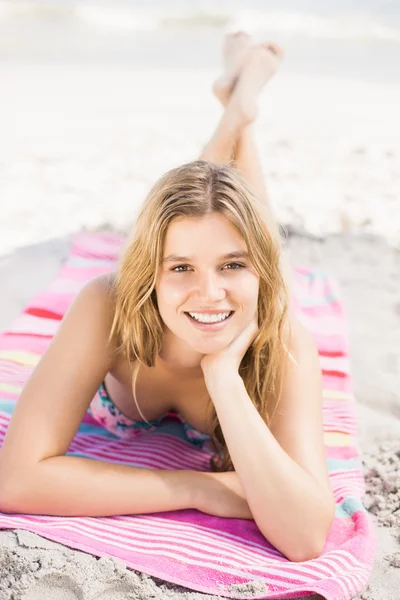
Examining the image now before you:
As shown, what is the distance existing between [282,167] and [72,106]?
408 cm

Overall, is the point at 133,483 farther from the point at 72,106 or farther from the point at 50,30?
the point at 50,30

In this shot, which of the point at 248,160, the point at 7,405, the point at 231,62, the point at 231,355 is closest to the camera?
the point at 231,355

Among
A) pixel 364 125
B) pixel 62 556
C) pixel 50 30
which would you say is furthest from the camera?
pixel 50 30

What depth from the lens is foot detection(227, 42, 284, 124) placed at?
12.2 feet

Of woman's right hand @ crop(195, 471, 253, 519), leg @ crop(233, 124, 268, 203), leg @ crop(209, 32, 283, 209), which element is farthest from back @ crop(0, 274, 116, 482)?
leg @ crop(233, 124, 268, 203)

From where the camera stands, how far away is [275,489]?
204cm

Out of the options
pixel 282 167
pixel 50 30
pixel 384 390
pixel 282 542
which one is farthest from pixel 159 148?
pixel 50 30

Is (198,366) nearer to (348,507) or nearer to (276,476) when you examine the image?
(276,476)

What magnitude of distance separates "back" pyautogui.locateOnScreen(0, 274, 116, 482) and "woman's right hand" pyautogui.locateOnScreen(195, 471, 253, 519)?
0.44 metres

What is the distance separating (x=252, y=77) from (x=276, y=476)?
8.49 feet

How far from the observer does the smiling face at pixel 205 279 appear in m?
2.10

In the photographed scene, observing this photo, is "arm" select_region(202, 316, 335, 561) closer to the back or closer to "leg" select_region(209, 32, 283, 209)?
the back

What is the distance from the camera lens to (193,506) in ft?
7.31

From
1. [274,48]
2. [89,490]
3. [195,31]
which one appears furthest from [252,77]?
[195,31]
